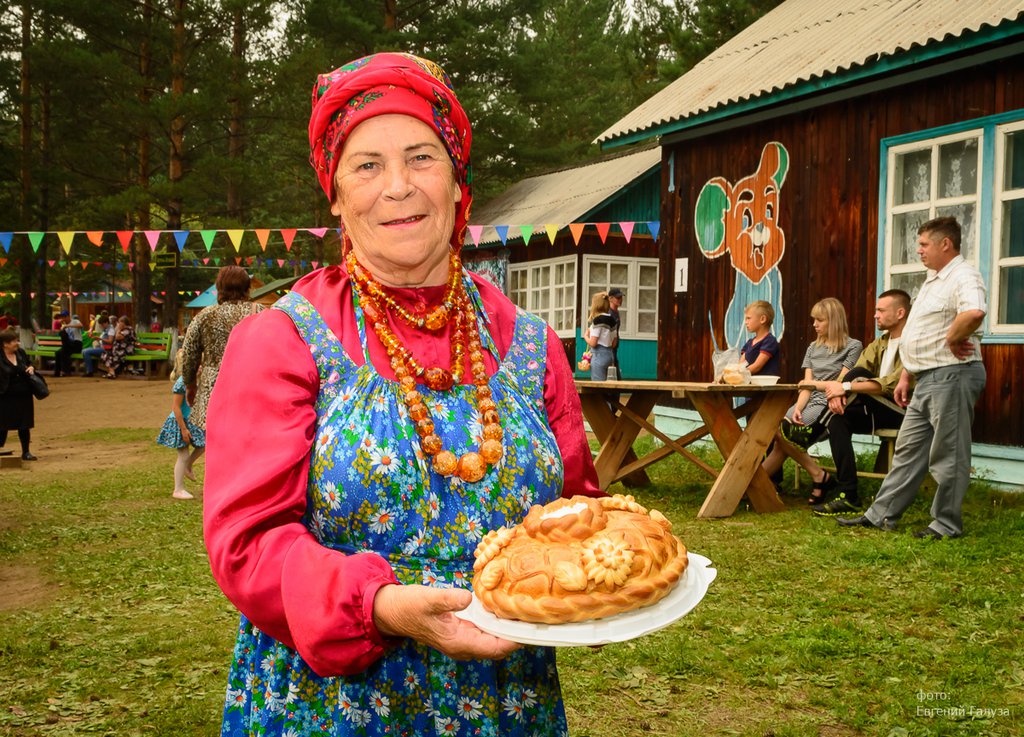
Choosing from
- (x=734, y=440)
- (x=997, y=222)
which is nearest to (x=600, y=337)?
(x=734, y=440)

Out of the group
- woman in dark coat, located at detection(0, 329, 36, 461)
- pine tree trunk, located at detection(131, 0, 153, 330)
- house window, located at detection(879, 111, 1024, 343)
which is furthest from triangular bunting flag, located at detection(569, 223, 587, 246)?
pine tree trunk, located at detection(131, 0, 153, 330)

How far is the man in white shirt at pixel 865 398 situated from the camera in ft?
21.9

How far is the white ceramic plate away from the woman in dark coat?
1052cm

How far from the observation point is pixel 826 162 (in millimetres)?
9039

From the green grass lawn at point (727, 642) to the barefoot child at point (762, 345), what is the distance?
64.8 inches

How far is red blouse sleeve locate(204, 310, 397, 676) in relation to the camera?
1366 mm

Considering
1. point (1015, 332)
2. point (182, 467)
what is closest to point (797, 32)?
point (1015, 332)

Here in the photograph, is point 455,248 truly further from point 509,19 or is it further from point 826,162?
point 509,19

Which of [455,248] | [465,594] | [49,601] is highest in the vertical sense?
[455,248]

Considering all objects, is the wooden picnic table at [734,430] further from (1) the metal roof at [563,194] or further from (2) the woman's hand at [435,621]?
(1) the metal roof at [563,194]

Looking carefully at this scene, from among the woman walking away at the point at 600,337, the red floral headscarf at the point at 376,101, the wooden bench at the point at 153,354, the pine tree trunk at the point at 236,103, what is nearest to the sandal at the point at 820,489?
the woman walking away at the point at 600,337

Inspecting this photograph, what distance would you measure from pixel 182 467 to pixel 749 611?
559cm

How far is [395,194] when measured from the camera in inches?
65.8

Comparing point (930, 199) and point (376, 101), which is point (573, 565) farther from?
point (930, 199)
